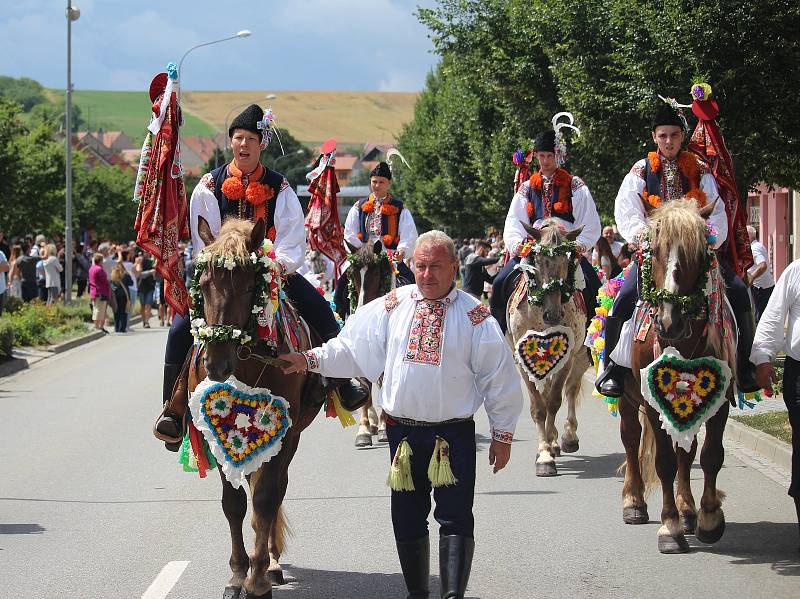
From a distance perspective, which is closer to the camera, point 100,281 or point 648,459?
point 648,459

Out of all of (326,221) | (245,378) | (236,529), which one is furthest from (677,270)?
(326,221)

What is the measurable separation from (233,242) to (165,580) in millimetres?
2230

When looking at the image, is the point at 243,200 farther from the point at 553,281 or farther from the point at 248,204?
Result: the point at 553,281

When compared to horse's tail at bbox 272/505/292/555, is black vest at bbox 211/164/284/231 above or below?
above

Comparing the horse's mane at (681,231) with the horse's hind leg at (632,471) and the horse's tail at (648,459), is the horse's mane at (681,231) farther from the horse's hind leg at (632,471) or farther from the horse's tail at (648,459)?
the horse's hind leg at (632,471)

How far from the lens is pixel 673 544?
26.3 ft

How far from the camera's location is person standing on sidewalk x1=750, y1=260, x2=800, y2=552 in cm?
787

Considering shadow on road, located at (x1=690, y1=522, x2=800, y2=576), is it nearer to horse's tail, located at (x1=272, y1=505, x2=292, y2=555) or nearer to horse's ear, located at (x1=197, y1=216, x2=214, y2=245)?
horse's tail, located at (x1=272, y1=505, x2=292, y2=555)

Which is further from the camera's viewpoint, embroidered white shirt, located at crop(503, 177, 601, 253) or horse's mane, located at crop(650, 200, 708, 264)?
embroidered white shirt, located at crop(503, 177, 601, 253)

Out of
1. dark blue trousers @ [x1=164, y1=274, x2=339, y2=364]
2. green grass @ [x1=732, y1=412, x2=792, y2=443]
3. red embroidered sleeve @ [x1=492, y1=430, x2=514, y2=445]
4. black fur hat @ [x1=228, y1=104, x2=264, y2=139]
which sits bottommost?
green grass @ [x1=732, y1=412, x2=792, y2=443]

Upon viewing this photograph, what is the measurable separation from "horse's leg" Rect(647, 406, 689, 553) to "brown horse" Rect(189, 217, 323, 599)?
2509 millimetres

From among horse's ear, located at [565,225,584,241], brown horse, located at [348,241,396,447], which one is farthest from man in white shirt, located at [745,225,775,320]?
horse's ear, located at [565,225,584,241]

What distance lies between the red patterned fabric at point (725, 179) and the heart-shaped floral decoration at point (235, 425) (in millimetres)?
4092

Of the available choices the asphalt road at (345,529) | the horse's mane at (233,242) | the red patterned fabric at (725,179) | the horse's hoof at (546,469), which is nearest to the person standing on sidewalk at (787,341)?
→ the asphalt road at (345,529)
